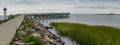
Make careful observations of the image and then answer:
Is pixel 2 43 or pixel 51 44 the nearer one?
pixel 2 43

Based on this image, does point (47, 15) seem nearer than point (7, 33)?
No

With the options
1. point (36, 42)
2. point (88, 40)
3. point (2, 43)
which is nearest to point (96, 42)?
point (88, 40)

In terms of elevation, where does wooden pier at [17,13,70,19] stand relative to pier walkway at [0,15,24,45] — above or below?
below

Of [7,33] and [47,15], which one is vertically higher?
[7,33]

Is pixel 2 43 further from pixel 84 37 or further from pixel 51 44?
pixel 84 37

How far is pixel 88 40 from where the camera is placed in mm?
25734

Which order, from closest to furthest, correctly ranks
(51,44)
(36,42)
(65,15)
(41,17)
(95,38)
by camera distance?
(36,42) → (51,44) → (95,38) → (41,17) → (65,15)

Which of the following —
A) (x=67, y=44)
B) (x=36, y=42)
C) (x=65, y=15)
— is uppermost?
(x=36, y=42)

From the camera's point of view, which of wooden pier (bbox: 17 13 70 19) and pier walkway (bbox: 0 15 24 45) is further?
wooden pier (bbox: 17 13 70 19)

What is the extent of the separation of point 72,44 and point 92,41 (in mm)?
3657

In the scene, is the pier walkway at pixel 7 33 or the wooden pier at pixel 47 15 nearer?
the pier walkway at pixel 7 33

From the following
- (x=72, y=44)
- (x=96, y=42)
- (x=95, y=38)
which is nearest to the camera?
(x=96, y=42)

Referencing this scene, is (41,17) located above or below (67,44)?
below

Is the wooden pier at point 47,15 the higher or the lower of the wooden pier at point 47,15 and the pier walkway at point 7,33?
the lower
